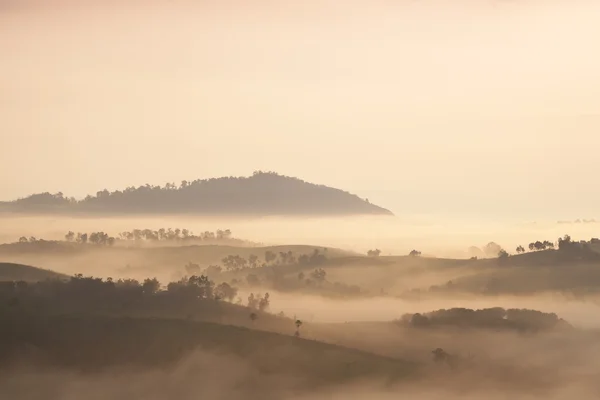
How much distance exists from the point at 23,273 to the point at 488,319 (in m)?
6.14

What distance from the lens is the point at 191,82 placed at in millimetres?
11688

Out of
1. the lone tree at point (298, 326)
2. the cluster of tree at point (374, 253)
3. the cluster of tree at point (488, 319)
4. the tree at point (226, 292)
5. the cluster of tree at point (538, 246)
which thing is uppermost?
the cluster of tree at point (538, 246)

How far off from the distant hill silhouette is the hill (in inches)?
32.2

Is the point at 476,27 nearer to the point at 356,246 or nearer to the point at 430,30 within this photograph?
the point at 430,30

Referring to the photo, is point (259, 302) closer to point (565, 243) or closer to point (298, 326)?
point (298, 326)

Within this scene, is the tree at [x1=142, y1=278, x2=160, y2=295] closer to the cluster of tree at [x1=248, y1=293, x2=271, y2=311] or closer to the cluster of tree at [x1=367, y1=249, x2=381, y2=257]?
the cluster of tree at [x1=248, y1=293, x2=271, y2=311]

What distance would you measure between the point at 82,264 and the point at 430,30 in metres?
5.70

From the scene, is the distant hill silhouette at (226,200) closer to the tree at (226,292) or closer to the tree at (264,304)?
the tree at (226,292)

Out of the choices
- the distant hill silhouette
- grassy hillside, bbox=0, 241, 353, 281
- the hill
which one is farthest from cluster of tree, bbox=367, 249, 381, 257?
the hill

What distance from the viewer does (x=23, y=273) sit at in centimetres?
1085

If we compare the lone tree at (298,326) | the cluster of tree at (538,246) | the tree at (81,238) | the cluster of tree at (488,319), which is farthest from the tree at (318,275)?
Answer: the tree at (81,238)

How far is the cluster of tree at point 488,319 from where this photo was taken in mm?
10703

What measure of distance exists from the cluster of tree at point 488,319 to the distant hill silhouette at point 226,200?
1591 mm

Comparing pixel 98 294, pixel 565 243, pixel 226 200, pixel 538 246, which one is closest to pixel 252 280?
pixel 226 200
